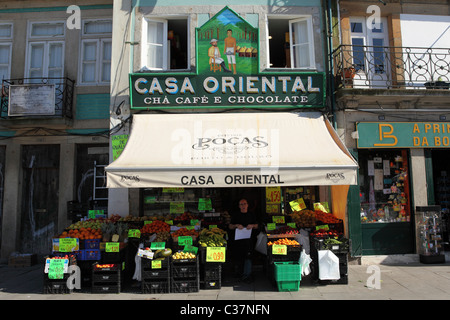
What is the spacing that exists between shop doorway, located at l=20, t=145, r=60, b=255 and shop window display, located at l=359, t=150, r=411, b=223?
347 inches

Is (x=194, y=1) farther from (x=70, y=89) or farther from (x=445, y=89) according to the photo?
(x=445, y=89)

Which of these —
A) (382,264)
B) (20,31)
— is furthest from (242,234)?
(20,31)

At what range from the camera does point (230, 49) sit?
8.02m

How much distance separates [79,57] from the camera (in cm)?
967

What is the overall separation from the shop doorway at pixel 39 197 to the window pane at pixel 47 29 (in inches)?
139

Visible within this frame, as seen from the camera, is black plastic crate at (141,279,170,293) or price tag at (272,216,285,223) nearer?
black plastic crate at (141,279,170,293)

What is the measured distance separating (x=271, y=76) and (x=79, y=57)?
19.6 ft

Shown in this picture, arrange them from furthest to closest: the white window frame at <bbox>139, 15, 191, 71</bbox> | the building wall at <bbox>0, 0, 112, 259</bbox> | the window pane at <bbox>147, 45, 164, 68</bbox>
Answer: the building wall at <bbox>0, 0, 112, 259</bbox>
the window pane at <bbox>147, 45, 164, 68</bbox>
the white window frame at <bbox>139, 15, 191, 71</bbox>

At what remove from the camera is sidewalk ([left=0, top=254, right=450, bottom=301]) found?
5.67m

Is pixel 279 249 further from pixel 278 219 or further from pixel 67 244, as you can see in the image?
pixel 67 244

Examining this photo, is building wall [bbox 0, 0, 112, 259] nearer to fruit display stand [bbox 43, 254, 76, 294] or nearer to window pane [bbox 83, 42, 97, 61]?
window pane [bbox 83, 42, 97, 61]

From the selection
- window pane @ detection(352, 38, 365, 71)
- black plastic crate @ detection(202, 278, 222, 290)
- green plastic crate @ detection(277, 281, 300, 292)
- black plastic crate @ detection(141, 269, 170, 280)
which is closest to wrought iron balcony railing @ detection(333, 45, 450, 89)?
window pane @ detection(352, 38, 365, 71)

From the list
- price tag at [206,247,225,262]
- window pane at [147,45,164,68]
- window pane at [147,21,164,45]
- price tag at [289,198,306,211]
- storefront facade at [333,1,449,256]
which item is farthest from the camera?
window pane at [147,21,164,45]

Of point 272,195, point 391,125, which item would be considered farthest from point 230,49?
point 391,125
